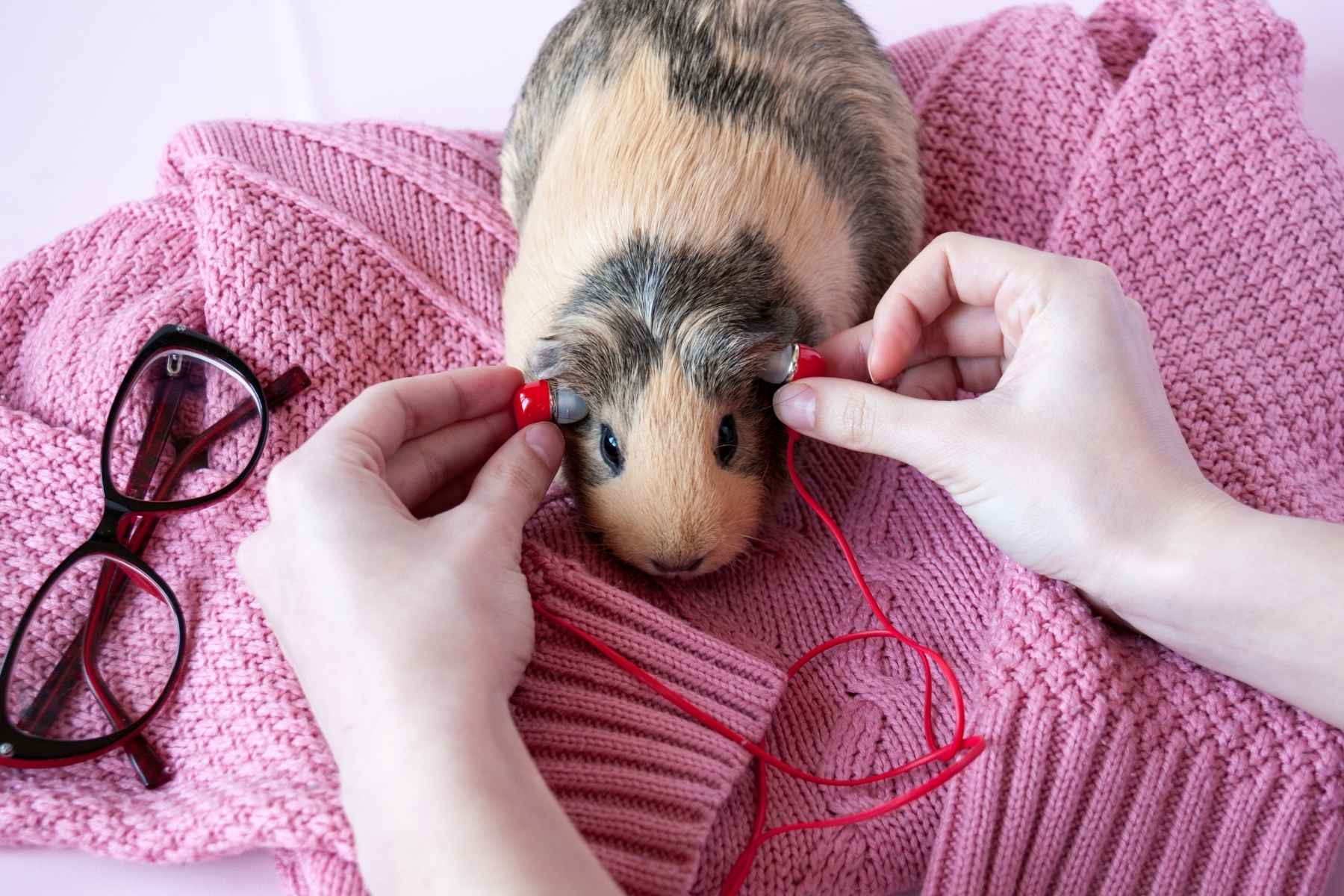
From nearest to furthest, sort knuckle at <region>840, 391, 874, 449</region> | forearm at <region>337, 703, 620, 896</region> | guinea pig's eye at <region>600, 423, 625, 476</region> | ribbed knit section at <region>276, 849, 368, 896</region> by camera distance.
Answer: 1. forearm at <region>337, 703, 620, 896</region>
2. ribbed knit section at <region>276, 849, 368, 896</region>
3. knuckle at <region>840, 391, 874, 449</region>
4. guinea pig's eye at <region>600, 423, 625, 476</region>

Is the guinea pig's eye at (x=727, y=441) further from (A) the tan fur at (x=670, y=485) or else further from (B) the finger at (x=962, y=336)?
(B) the finger at (x=962, y=336)

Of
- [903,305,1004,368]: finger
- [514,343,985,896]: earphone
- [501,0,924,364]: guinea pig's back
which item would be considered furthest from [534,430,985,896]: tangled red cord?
[501,0,924,364]: guinea pig's back

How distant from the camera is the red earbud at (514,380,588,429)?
99 centimetres

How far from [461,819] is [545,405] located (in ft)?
1.49

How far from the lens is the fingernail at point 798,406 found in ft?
3.14

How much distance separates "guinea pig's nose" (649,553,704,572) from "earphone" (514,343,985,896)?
0.34ft

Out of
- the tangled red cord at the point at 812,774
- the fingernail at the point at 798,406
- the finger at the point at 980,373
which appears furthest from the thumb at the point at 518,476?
the finger at the point at 980,373

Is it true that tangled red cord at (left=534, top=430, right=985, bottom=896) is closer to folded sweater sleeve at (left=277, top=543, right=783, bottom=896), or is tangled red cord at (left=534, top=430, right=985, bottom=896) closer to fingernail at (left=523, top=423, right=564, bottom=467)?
folded sweater sleeve at (left=277, top=543, right=783, bottom=896)

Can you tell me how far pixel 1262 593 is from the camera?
0.84 m

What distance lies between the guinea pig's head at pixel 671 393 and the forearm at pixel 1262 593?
39cm

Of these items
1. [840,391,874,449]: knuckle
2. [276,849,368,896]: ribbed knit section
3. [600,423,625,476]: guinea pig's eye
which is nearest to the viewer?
[276,849,368,896]: ribbed knit section

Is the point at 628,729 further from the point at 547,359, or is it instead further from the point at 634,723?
the point at 547,359

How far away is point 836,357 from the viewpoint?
3.52ft

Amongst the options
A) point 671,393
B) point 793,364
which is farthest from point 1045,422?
point 671,393
